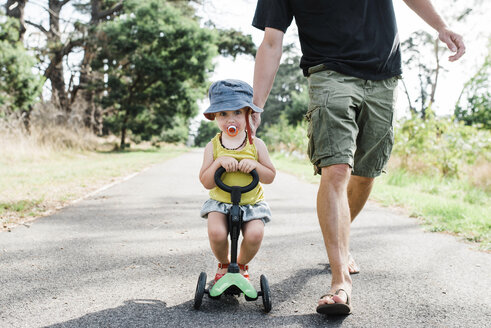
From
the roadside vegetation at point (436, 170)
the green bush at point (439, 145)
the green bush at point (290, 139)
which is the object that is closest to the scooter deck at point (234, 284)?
the roadside vegetation at point (436, 170)

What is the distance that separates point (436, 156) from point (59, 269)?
897 centimetres

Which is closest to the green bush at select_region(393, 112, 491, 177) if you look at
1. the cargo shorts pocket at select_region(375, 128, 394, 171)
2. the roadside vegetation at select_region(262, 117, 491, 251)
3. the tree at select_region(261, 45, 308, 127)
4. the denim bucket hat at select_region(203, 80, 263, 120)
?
the roadside vegetation at select_region(262, 117, 491, 251)

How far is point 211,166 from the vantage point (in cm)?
246

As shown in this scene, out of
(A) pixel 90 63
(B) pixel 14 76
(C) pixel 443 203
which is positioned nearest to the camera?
(C) pixel 443 203

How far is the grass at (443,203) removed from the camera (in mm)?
4473

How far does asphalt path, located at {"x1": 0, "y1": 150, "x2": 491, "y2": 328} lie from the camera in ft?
7.20

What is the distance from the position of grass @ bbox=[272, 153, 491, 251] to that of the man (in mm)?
1900

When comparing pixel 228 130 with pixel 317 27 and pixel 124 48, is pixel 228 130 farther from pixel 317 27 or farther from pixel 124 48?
pixel 124 48

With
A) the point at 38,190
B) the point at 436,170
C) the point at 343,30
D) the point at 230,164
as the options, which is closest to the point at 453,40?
the point at 343,30

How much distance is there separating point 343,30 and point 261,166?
0.96 metres

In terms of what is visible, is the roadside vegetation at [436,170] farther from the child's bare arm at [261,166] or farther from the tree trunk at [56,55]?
the tree trunk at [56,55]

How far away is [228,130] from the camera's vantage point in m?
2.43

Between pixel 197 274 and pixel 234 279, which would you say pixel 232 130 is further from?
pixel 197 274

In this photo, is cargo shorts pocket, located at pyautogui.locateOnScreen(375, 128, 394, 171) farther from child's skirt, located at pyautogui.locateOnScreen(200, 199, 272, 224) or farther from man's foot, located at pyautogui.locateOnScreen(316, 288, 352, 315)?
man's foot, located at pyautogui.locateOnScreen(316, 288, 352, 315)
